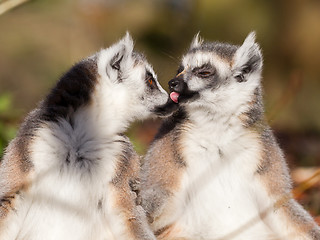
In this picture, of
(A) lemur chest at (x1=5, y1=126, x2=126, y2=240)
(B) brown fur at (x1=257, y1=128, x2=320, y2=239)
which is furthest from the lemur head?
(A) lemur chest at (x1=5, y1=126, x2=126, y2=240)

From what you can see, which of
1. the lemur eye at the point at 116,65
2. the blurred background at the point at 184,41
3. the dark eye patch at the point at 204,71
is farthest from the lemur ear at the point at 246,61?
the blurred background at the point at 184,41

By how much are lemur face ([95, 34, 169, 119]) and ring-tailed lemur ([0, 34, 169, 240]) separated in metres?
0.01

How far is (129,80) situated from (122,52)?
23 cm

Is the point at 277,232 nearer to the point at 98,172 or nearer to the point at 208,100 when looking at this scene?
the point at 208,100

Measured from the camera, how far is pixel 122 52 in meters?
4.32

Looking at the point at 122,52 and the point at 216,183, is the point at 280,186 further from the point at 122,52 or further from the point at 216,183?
the point at 122,52

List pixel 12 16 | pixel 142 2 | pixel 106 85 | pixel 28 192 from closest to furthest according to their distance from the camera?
pixel 28 192, pixel 106 85, pixel 12 16, pixel 142 2

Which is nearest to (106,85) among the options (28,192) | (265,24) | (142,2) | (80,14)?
(28,192)

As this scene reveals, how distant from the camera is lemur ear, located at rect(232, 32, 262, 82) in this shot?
4.66 metres

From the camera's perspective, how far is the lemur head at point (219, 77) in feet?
14.7

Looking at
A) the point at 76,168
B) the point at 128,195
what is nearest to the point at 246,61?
the point at 128,195

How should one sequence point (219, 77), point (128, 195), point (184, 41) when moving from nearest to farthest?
point (128, 195)
point (219, 77)
point (184, 41)

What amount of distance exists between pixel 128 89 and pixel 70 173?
834 mm

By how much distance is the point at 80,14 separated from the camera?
1762 centimetres
